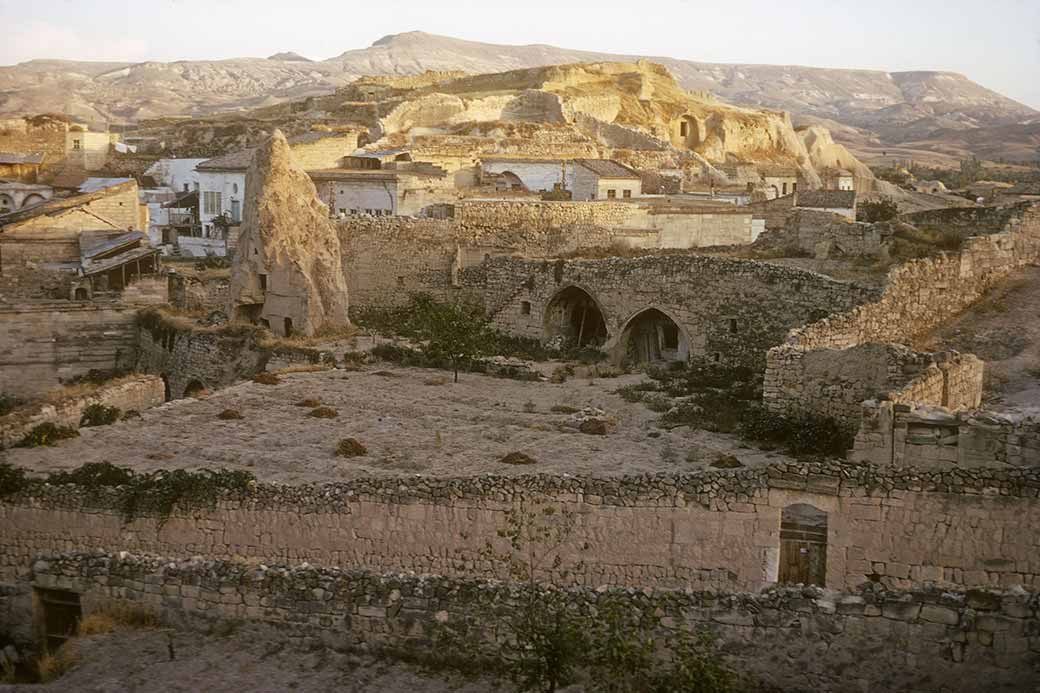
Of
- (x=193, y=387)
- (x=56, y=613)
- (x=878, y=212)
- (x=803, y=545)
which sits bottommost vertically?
(x=193, y=387)

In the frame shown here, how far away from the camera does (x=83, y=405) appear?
17969mm

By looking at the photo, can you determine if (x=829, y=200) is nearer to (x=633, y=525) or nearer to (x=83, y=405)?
(x=83, y=405)

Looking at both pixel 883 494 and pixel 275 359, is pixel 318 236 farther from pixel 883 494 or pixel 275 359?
pixel 883 494

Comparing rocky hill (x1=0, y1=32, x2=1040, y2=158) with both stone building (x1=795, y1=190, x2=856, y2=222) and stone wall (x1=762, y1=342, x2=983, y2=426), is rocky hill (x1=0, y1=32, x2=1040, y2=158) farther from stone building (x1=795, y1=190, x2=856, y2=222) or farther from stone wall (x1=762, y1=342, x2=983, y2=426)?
stone wall (x1=762, y1=342, x2=983, y2=426)

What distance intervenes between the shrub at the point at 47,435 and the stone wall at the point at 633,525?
3.33m

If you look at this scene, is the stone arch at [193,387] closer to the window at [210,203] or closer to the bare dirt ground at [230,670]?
the bare dirt ground at [230,670]

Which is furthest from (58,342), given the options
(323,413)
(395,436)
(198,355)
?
(395,436)

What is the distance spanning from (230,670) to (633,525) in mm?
4579

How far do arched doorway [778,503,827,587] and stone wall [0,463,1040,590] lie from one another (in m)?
0.14

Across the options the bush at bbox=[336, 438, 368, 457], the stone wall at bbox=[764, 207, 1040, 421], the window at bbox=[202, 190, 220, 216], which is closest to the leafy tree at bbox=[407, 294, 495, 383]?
the bush at bbox=[336, 438, 368, 457]

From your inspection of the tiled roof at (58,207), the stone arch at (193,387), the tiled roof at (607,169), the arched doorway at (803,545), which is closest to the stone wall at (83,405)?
the stone arch at (193,387)

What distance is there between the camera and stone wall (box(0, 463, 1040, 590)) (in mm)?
11078

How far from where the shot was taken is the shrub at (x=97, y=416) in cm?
1788

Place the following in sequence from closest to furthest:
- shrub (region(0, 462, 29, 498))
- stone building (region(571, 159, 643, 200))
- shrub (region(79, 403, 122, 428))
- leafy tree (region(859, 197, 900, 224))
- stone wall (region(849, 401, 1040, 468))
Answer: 1. stone wall (region(849, 401, 1040, 468))
2. shrub (region(0, 462, 29, 498))
3. shrub (region(79, 403, 122, 428))
4. leafy tree (region(859, 197, 900, 224))
5. stone building (region(571, 159, 643, 200))
